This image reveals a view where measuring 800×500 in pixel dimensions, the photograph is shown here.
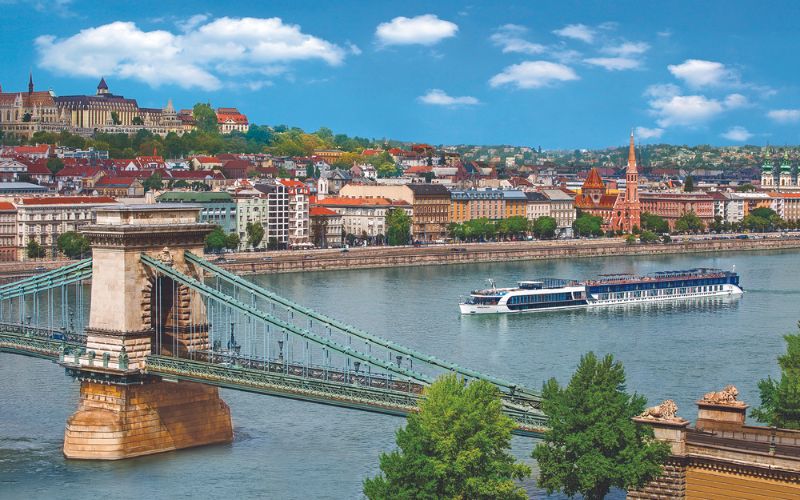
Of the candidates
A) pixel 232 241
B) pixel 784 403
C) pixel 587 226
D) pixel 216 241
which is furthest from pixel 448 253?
pixel 784 403

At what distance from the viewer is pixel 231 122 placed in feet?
532

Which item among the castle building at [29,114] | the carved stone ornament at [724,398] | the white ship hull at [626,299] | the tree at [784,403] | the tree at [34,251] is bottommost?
the white ship hull at [626,299]

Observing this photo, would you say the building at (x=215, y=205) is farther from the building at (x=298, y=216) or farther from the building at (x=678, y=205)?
the building at (x=678, y=205)

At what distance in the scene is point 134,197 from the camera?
83375 millimetres

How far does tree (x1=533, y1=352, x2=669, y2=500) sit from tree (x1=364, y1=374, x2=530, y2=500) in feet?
1.67

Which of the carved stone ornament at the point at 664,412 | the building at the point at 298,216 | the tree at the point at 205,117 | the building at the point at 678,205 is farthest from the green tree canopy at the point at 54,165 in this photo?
the carved stone ornament at the point at 664,412

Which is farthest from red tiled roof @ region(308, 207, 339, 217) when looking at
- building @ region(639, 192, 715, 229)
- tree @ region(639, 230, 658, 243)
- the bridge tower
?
the bridge tower

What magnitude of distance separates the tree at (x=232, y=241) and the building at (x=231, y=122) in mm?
83441

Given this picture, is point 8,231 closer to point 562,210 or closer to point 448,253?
point 448,253

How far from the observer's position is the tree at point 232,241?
75750 mm

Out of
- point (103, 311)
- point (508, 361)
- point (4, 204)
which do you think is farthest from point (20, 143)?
point (103, 311)

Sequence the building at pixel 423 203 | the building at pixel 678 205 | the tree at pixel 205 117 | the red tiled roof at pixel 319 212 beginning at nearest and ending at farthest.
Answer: the red tiled roof at pixel 319 212 → the building at pixel 423 203 → the building at pixel 678 205 → the tree at pixel 205 117

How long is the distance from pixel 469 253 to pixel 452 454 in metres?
63.3

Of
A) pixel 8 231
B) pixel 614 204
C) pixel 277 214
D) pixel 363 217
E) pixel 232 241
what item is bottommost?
pixel 232 241
